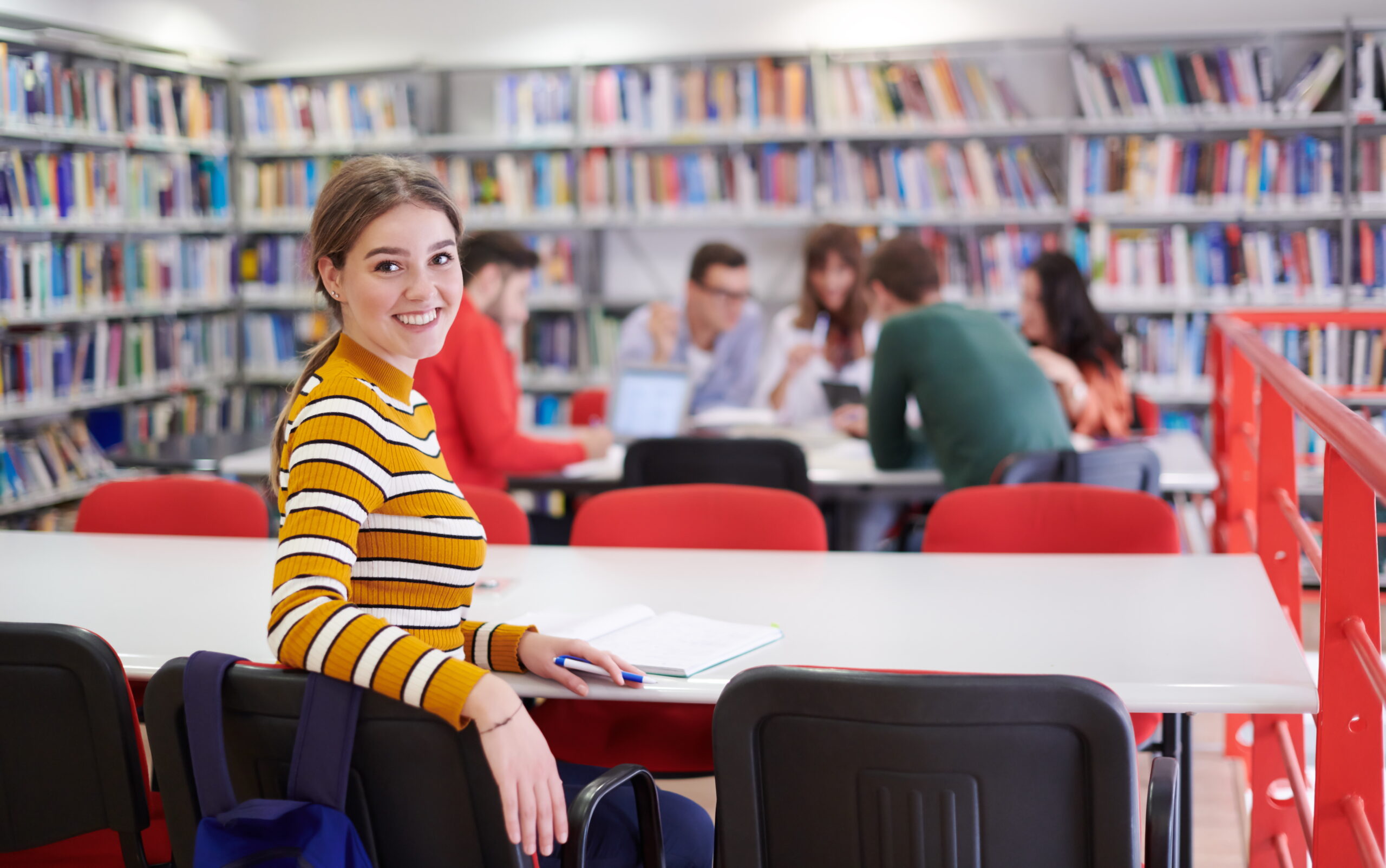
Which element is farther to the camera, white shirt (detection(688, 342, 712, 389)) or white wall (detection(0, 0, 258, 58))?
white wall (detection(0, 0, 258, 58))

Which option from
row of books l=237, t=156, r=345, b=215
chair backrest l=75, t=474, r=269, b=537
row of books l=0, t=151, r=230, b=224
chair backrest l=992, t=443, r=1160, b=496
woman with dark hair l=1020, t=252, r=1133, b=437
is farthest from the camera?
row of books l=237, t=156, r=345, b=215

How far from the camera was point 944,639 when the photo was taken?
5.16ft

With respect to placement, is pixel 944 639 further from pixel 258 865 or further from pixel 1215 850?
pixel 1215 850

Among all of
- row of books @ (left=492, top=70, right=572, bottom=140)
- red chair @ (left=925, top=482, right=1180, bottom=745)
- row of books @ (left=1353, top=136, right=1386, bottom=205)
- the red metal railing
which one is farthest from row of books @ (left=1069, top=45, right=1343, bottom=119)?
red chair @ (left=925, top=482, right=1180, bottom=745)

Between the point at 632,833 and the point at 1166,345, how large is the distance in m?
4.07

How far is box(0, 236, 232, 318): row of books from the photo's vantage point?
4516 millimetres

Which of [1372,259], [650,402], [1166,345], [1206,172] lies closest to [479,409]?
[650,402]

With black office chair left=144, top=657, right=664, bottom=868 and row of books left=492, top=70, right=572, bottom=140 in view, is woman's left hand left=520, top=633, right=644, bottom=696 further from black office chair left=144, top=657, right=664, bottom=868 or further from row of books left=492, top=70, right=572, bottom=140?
row of books left=492, top=70, right=572, bottom=140

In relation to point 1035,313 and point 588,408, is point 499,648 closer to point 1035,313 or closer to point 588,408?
point 1035,313

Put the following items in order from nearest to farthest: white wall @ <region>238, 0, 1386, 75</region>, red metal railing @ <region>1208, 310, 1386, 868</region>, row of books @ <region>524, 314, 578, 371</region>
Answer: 1. red metal railing @ <region>1208, 310, 1386, 868</region>
2. white wall @ <region>238, 0, 1386, 75</region>
3. row of books @ <region>524, 314, 578, 371</region>

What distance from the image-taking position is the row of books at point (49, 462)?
4523 mm

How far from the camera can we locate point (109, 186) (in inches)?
195

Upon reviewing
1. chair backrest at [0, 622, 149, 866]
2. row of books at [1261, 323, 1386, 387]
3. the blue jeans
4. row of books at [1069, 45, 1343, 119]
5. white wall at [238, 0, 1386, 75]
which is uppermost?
white wall at [238, 0, 1386, 75]

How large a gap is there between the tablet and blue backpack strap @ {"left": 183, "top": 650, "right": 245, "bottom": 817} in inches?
113
